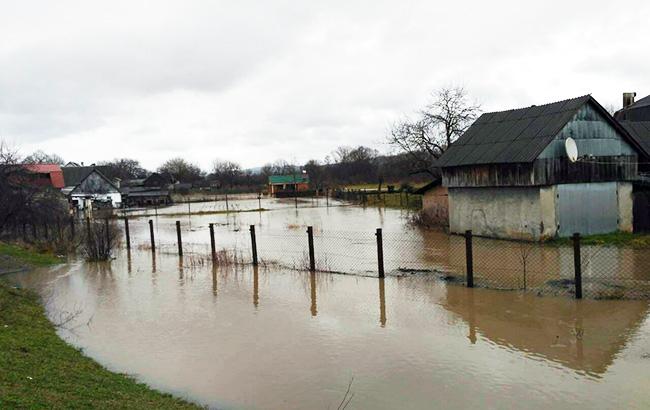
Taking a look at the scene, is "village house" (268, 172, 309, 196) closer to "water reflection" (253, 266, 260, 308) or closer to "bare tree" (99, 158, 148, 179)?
"bare tree" (99, 158, 148, 179)

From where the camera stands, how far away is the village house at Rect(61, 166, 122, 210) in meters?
68.6

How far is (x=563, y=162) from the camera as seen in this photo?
21109 mm

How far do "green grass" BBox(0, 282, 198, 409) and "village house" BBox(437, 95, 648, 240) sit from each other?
17099 mm

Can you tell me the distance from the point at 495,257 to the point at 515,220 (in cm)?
445

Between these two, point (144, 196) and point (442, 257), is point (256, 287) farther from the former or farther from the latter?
point (144, 196)

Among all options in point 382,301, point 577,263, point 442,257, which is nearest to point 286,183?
point 442,257

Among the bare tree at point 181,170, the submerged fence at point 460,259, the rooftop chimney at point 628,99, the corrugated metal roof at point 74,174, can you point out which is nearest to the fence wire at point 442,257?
the submerged fence at point 460,259

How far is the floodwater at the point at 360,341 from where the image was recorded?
7.21m

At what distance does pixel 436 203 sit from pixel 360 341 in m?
20.0

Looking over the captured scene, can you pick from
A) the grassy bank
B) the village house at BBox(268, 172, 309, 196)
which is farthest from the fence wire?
the village house at BBox(268, 172, 309, 196)

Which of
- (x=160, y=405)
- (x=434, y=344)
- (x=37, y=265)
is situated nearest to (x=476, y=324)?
(x=434, y=344)

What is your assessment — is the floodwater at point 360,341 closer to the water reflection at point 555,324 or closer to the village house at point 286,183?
the water reflection at point 555,324

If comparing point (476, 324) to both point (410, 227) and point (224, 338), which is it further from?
point (410, 227)

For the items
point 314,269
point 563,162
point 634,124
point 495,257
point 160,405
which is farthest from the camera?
point 634,124
